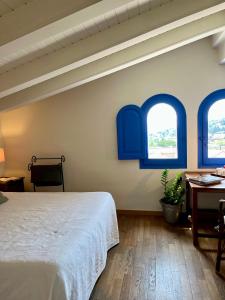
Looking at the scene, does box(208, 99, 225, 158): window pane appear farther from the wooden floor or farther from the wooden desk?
the wooden floor

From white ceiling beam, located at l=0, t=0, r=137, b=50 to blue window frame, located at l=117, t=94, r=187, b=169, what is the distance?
227 centimetres

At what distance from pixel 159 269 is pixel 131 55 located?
245cm

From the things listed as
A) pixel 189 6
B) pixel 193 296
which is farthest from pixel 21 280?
pixel 189 6

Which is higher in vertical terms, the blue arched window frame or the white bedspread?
the blue arched window frame

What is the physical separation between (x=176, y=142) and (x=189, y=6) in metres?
2.11

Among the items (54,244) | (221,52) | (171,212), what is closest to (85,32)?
(54,244)

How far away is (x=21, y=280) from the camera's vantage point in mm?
1535

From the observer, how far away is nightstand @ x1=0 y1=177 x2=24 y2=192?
3.77 meters

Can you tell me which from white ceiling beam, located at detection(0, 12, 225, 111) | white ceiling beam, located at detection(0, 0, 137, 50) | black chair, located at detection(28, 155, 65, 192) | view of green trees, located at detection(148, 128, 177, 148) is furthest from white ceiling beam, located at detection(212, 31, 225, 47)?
black chair, located at detection(28, 155, 65, 192)

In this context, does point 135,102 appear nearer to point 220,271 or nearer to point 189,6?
point 189,6

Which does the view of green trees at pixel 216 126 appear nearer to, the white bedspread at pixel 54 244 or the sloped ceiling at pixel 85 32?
the sloped ceiling at pixel 85 32

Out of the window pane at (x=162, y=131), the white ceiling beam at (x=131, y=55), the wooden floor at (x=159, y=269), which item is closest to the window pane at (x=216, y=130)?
the window pane at (x=162, y=131)

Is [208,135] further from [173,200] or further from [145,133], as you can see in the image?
[173,200]

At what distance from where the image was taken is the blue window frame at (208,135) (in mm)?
3484
